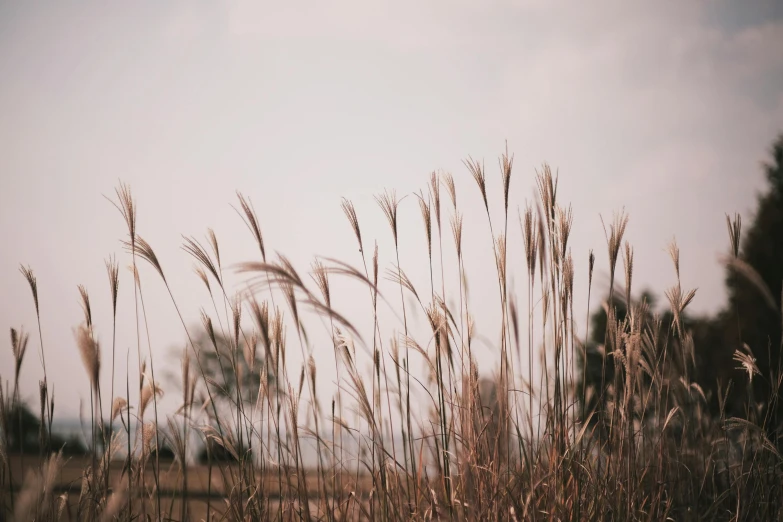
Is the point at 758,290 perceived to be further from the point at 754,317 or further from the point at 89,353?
the point at 89,353

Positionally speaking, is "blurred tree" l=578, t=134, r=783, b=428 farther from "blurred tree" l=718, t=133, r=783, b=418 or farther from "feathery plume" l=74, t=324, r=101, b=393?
"feathery plume" l=74, t=324, r=101, b=393

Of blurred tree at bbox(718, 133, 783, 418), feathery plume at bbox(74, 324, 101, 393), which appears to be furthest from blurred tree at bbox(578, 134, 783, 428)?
feathery plume at bbox(74, 324, 101, 393)

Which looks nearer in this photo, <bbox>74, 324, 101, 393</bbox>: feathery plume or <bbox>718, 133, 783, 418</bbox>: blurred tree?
<bbox>74, 324, 101, 393</bbox>: feathery plume

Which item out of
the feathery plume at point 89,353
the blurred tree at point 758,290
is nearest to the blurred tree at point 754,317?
the blurred tree at point 758,290

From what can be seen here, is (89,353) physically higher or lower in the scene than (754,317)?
lower

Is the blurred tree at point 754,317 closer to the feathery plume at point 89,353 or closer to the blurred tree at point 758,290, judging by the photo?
the blurred tree at point 758,290

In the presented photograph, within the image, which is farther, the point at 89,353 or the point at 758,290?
the point at 758,290

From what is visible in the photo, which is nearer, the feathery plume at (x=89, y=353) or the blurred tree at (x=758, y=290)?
the feathery plume at (x=89, y=353)

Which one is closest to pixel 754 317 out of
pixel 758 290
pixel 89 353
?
pixel 758 290

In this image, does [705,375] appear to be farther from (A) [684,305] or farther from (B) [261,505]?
(B) [261,505]

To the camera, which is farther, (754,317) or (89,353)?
(754,317)

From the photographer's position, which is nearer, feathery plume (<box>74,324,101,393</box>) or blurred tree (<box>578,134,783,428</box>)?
feathery plume (<box>74,324,101,393</box>)

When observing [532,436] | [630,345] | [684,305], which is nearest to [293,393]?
[532,436]

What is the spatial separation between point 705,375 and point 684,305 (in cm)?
1046
